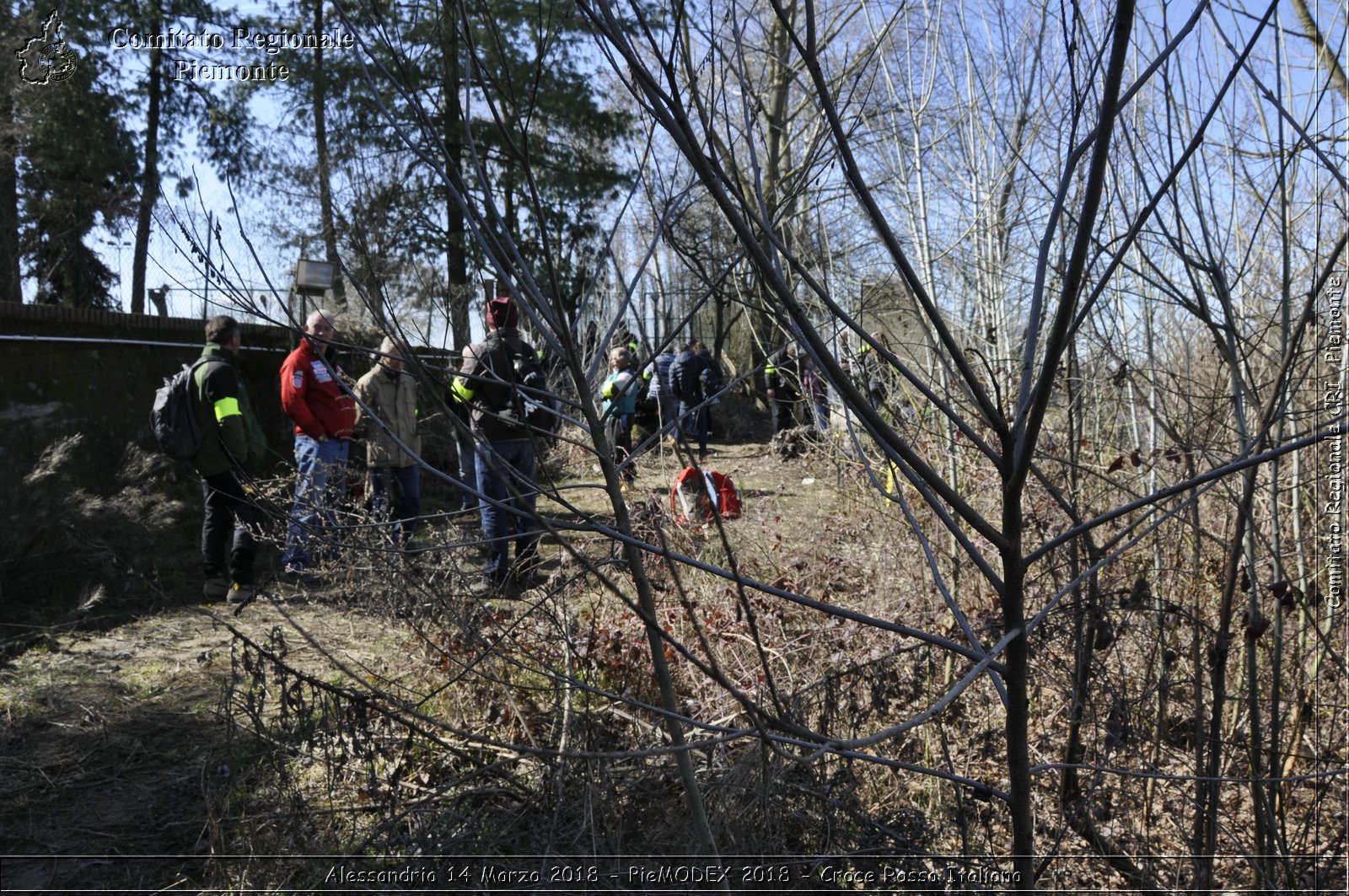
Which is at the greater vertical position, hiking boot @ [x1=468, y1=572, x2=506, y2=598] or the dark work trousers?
the dark work trousers

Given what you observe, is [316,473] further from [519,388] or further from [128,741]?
[519,388]

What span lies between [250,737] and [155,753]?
1.85ft

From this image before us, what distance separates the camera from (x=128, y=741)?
374 centimetres

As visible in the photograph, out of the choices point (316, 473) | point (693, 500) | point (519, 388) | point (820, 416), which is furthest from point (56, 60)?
point (519, 388)

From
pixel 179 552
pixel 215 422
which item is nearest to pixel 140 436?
pixel 179 552

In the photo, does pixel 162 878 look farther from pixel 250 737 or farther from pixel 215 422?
pixel 215 422

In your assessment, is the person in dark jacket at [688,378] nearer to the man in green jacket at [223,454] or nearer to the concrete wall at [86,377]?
the concrete wall at [86,377]

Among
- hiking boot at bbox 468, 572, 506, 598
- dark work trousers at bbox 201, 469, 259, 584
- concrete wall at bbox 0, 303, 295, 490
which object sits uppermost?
concrete wall at bbox 0, 303, 295, 490

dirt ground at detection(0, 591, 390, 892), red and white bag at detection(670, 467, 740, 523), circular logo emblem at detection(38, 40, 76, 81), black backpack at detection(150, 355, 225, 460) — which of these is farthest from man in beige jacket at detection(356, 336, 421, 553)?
circular logo emblem at detection(38, 40, 76, 81)

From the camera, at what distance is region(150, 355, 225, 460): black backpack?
5285 mm

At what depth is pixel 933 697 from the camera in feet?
A: 12.2

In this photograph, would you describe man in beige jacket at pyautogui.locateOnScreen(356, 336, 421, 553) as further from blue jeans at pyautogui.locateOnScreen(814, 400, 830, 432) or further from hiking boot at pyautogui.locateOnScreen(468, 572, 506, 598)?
blue jeans at pyautogui.locateOnScreen(814, 400, 830, 432)

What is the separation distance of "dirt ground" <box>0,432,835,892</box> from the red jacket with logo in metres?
1.13

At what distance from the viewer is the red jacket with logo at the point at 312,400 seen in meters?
5.79
